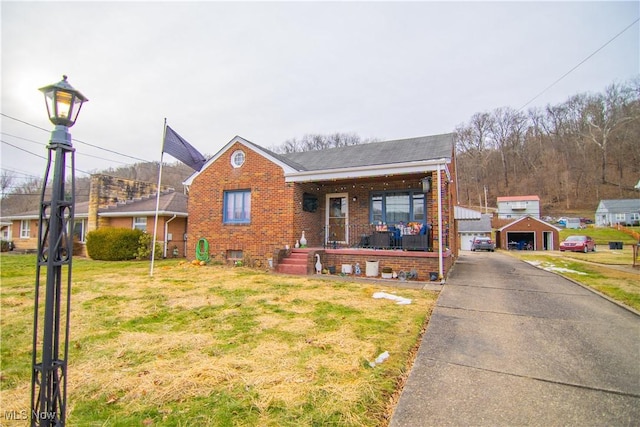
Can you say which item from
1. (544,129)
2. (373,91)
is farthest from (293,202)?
(544,129)

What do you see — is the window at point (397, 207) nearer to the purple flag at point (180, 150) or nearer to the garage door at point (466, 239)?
the purple flag at point (180, 150)

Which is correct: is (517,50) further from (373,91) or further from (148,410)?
(148,410)

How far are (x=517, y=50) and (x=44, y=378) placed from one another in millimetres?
13228

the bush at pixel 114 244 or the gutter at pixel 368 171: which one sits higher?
the gutter at pixel 368 171

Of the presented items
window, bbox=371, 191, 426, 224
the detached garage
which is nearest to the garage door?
the detached garage

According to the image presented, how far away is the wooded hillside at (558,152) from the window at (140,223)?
5100 cm

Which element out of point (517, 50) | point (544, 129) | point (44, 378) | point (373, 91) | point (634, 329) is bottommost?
point (634, 329)

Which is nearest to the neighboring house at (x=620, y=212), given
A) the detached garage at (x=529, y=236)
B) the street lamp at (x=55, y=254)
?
the detached garage at (x=529, y=236)

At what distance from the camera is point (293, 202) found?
10930 millimetres

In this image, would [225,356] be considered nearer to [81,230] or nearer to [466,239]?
[81,230]

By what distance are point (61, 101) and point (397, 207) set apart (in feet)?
35.2

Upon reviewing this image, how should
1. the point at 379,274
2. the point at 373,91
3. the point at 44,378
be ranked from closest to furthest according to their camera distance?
the point at 44,378
the point at 379,274
the point at 373,91

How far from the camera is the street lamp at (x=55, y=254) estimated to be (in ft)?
6.18

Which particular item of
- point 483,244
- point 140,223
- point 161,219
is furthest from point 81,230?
point 483,244
